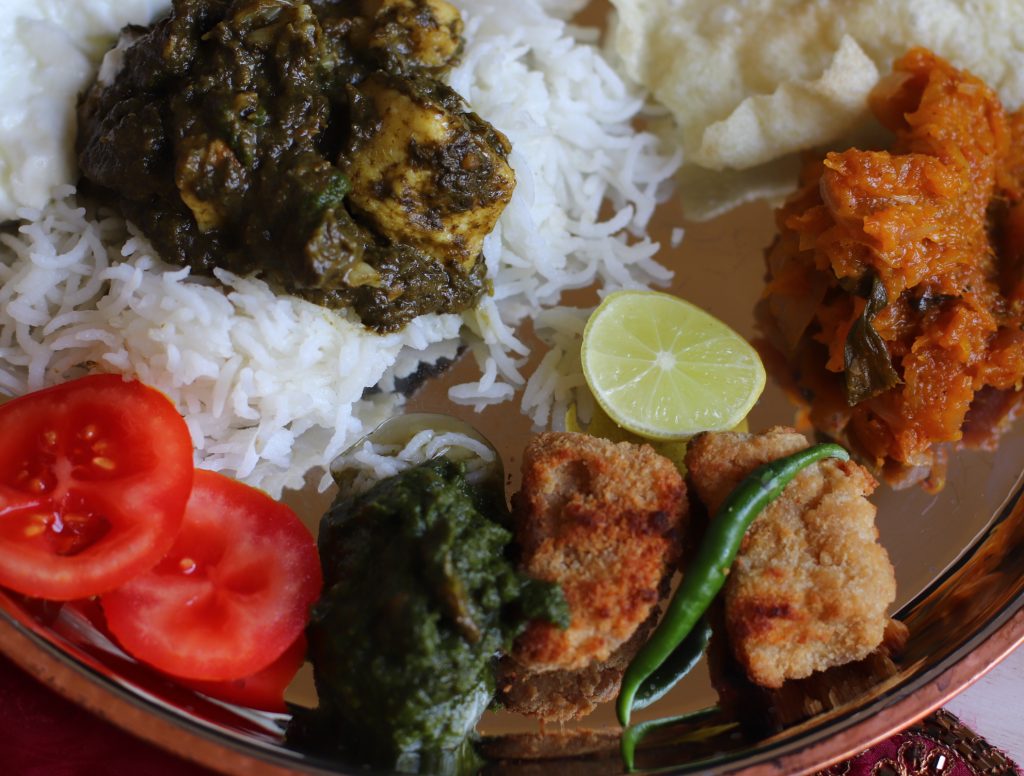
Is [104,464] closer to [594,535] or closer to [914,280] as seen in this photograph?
[594,535]

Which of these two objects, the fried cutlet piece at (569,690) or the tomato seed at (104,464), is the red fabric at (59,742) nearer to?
the tomato seed at (104,464)

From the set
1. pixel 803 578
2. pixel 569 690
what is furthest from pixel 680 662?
pixel 803 578

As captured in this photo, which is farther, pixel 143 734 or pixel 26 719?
pixel 26 719

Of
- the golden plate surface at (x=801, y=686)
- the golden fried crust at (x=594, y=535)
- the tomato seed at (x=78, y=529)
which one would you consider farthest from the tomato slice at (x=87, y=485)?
the golden fried crust at (x=594, y=535)

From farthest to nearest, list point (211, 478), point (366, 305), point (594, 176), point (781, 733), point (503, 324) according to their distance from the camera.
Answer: point (594, 176) → point (503, 324) → point (366, 305) → point (211, 478) → point (781, 733)

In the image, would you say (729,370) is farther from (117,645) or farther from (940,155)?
(117,645)

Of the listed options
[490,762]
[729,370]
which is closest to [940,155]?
[729,370]
